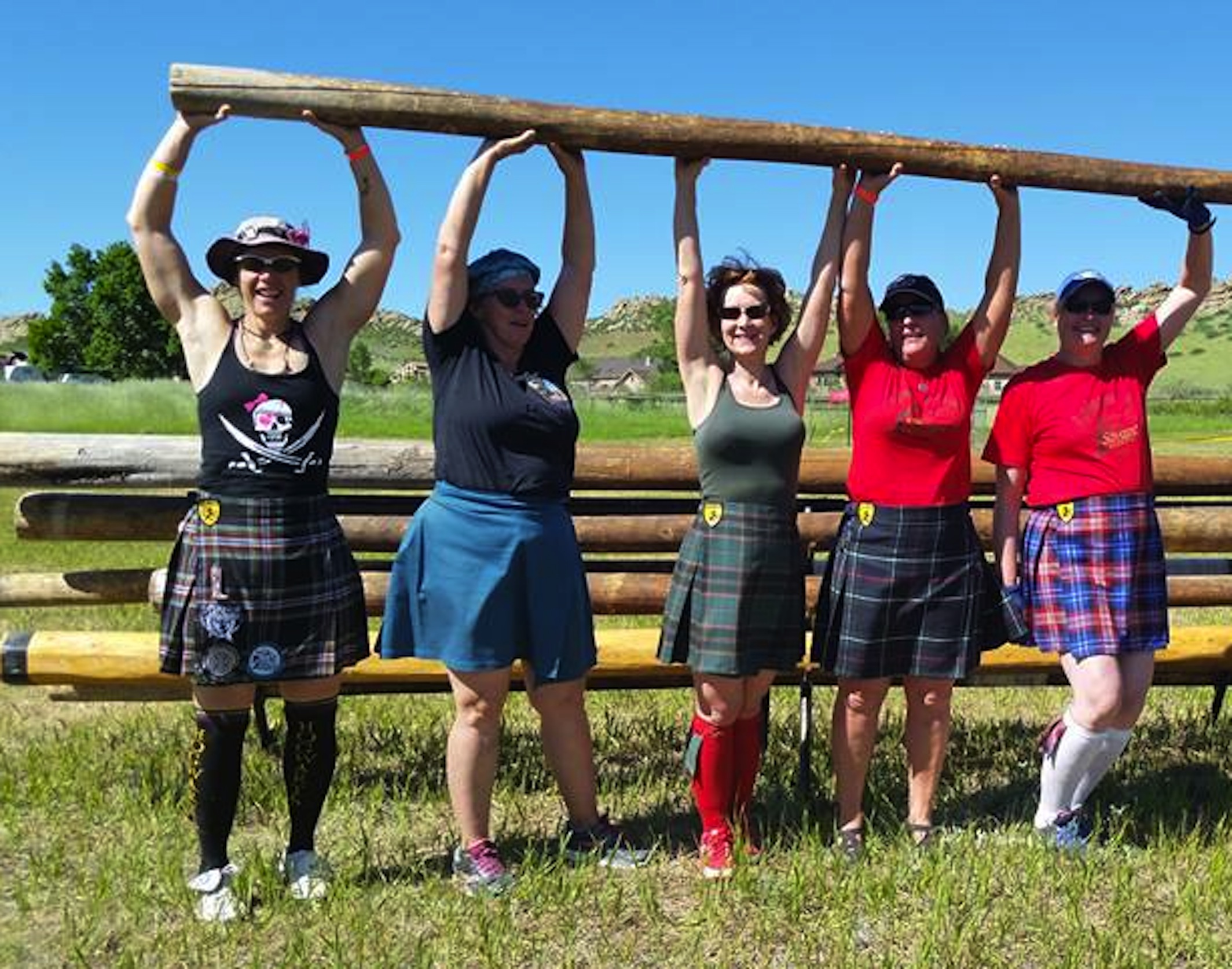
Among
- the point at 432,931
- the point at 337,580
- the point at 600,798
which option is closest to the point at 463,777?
the point at 432,931

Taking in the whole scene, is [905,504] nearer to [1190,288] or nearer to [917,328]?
[917,328]

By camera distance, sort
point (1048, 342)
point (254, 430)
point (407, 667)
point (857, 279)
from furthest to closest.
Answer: point (1048, 342) < point (407, 667) < point (857, 279) < point (254, 430)

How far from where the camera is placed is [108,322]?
75500mm

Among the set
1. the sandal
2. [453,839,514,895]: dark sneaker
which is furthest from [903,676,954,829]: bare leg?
[453,839,514,895]: dark sneaker

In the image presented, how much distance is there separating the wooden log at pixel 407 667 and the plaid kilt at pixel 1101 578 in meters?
0.54

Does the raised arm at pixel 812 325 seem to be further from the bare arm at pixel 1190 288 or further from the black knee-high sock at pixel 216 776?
the black knee-high sock at pixel 216 776

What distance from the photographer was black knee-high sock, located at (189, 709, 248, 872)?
11.7 ft

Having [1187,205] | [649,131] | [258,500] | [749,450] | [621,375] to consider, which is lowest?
[258,500]

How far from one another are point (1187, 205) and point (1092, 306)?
24.7 inches

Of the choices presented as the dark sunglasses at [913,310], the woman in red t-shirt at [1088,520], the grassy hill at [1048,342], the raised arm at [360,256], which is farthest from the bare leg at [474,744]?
the grassy hill at [1048,342]

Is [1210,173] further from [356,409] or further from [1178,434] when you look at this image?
[1178,434]

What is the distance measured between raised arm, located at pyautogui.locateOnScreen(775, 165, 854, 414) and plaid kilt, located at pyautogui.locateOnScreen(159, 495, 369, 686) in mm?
1643

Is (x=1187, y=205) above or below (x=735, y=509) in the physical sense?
above

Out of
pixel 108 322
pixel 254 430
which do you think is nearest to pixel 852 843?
pixel 254 430
